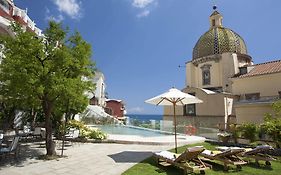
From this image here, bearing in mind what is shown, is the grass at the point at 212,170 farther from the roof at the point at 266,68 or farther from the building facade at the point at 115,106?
the building facade at the point at 115,106

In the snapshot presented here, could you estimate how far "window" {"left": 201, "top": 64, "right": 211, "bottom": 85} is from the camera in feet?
148

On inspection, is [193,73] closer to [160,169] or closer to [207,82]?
[207,82]

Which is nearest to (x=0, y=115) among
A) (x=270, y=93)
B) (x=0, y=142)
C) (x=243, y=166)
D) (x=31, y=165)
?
(x=0, y=142)

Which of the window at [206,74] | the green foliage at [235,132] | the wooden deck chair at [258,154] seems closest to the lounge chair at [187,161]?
the wooden deck chair at [258,154]

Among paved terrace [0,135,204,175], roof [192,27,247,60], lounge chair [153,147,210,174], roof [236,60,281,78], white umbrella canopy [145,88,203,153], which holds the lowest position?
paved terrace [0,135,204,175]

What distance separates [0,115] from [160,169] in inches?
624

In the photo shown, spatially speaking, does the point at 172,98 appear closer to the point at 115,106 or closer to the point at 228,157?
the point at 228,157

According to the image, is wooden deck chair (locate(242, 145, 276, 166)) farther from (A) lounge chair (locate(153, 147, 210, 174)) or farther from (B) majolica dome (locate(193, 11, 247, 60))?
(B) majolica dome (locate(193, 11, 247, 60))

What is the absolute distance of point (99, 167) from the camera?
9.76 meters

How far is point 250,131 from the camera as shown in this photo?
50.3 feet

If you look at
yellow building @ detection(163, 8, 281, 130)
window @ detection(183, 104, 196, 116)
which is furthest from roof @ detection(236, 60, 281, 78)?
window @ detection(183, 104, 196, 116)

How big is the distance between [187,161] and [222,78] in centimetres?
3604

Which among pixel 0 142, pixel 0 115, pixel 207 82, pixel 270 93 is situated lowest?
pixel 0 142

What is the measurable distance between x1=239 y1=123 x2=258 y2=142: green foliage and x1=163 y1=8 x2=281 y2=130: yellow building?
8.93 m
